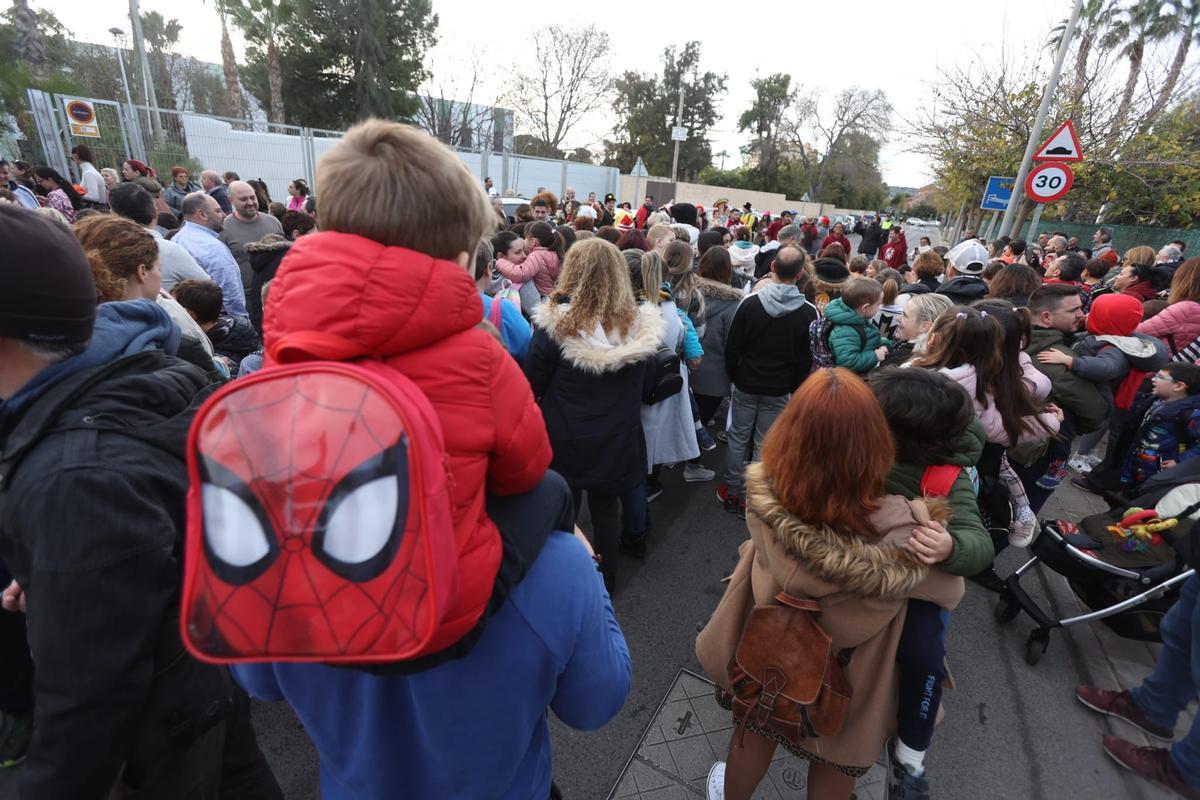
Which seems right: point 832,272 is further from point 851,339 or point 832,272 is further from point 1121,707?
point 1121,707

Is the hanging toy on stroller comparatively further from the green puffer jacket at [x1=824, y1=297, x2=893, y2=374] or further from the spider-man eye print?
the spider-man eye print

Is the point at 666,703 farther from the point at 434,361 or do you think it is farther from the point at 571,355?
the point at 434,361

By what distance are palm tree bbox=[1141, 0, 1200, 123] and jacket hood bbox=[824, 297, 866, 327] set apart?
47.1 ft

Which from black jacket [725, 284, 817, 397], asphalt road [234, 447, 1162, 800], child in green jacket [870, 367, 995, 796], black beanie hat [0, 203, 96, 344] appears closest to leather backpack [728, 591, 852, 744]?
child in green jacket [870, 367, 995, 796]

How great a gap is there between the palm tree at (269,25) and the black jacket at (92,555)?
3044 cm

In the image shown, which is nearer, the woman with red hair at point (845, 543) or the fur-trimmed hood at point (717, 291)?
the woman with red hair at point (845, 543)

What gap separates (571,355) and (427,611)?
2184mm

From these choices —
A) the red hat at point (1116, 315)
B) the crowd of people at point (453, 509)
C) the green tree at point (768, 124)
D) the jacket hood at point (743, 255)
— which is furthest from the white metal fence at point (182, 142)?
the green tree at point (768, 124)

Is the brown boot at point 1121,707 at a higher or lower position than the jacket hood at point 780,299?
lower

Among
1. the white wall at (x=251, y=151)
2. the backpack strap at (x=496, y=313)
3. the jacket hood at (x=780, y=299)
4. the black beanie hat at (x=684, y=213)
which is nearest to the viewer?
the backpack strap at (x=496, y=313)

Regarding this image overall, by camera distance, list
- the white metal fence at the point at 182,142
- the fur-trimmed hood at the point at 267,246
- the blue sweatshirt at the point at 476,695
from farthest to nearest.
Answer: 1. the white metal fence at the point at 182,142
2. the fur-trimmed hood at the point at 267,246
3. the blue sweatshirt at the point at 476,695

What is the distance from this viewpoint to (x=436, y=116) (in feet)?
102

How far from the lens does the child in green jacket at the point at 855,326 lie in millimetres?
4043

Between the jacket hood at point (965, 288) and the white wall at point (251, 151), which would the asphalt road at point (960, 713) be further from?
the white wall at point (251, 151)
